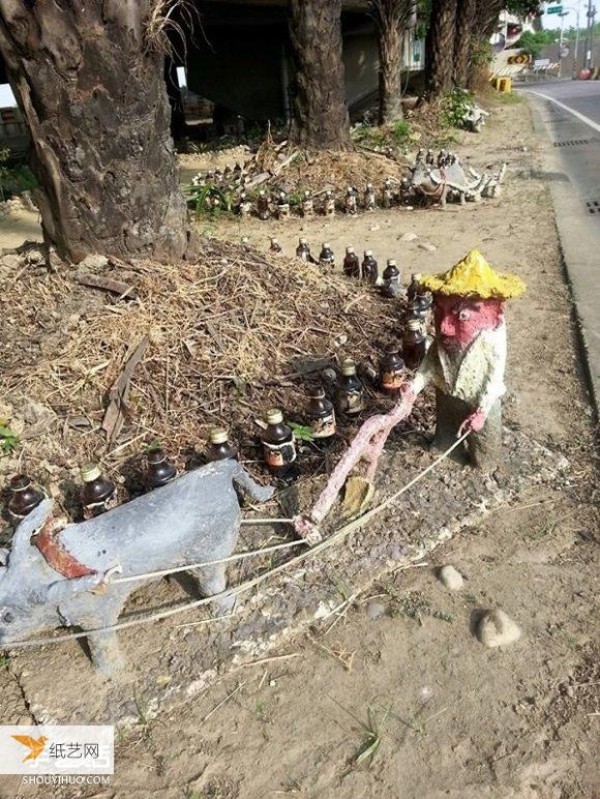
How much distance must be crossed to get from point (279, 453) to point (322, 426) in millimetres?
313

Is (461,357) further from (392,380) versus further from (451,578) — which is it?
(451,578)

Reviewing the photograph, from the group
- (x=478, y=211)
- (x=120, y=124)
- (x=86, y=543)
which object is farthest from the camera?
(x=478, y=211)

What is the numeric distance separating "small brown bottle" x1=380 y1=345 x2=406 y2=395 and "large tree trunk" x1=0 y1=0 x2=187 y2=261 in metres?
1.60

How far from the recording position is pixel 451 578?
7.79ft

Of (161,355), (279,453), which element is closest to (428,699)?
(279,453)

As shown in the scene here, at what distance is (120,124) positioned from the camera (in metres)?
3.30

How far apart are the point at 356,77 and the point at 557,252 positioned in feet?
57.2

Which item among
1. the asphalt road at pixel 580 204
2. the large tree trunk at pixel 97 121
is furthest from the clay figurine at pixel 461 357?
the large tree trunk at pixel 97 121

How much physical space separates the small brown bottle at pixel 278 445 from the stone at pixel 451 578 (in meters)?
0.84

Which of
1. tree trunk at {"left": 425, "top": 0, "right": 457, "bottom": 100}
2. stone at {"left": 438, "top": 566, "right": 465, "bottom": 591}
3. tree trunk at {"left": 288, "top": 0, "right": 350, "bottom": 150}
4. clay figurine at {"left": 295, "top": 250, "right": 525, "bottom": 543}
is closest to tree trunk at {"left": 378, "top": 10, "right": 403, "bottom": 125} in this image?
tree trunk at {"left": 425, "top": 0, "right": 457, "bottom": 100}

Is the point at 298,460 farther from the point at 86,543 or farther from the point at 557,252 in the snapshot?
the point at 557,252

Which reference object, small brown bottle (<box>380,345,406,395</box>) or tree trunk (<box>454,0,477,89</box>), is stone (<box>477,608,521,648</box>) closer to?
small brown bottle (<box>380,345,406,395</box>)

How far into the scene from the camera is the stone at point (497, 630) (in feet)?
6.97

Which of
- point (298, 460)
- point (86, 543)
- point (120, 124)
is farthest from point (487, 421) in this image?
point (120, 124)
